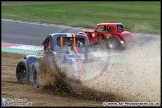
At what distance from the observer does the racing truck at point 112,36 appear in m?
21.9

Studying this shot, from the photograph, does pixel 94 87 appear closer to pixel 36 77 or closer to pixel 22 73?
pixel 36 77

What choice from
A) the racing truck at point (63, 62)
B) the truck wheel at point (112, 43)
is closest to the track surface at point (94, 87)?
the racing truck at point (63, 62)

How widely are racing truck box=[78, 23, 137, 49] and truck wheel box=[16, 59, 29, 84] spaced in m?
9.14

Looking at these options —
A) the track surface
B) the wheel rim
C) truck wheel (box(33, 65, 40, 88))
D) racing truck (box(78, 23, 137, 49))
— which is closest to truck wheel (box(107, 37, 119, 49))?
racing truck (box(78, 23, 137, 49))

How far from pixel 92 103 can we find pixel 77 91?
876 mm

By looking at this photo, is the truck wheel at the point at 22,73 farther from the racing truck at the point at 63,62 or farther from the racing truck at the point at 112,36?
the racing truck at the point at 112,36

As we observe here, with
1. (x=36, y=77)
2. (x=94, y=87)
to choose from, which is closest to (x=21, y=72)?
(x=36, y=77)

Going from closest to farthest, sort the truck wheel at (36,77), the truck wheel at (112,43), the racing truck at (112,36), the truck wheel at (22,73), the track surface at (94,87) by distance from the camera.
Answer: the track surface at (94,87) < the truck wheel at (36,77) < the truck wheel at (22,73) < the racing truck at (112,36) < the truck wheel at (112,43)

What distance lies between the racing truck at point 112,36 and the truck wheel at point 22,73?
9.14 metres

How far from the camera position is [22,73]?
13.2 metres

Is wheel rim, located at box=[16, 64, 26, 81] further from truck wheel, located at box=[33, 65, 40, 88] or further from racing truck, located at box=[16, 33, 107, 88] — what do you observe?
truck wheel, located at box=[33, 65, 40, 88]

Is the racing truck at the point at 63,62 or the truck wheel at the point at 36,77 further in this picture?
the truck wheel at the point at 36,77

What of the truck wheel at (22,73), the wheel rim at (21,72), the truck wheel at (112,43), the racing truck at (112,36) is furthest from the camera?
the truck wheel at (112,43)

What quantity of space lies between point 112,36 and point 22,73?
9758 mm
